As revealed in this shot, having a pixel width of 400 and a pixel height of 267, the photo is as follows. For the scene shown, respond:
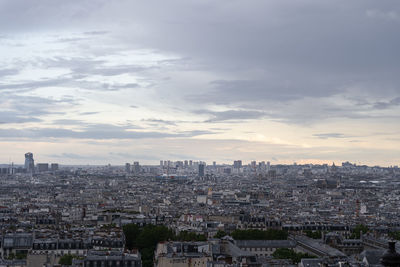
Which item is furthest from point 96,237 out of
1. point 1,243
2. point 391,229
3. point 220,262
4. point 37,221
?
point 391,229

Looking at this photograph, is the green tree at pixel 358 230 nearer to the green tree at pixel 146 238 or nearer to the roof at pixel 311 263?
the green tree at pixel 146 238

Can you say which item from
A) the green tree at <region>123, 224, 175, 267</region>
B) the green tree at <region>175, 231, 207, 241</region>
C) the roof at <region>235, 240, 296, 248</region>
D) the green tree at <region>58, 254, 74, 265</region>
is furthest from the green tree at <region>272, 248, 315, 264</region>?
the green tree at <region>58, 254, 74, 265</region>

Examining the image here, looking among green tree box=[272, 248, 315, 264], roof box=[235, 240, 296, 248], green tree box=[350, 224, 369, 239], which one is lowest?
green tree box=[272, 248, 315, 264]

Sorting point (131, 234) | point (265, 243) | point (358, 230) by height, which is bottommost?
point (265, 243)

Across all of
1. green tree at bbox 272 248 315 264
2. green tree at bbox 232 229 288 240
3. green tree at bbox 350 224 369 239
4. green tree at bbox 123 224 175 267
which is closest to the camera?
green tree at bbox 272 248 315 264

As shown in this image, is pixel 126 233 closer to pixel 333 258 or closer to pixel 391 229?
pixel 333 258

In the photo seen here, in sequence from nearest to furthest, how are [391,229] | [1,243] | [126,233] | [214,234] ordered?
[1,243], [126,233], [214,234], [391,229]

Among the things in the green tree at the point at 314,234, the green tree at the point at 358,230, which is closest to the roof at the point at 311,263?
the green tree at the point at 358,230

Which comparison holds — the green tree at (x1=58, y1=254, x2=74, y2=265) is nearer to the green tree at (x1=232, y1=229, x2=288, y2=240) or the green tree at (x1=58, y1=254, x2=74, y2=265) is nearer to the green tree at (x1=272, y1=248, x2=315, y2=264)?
the green tree at (x1=272, y1=248, x2=315, y2=264)

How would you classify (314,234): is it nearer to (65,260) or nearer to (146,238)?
(146,238)

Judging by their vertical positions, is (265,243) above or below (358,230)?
below

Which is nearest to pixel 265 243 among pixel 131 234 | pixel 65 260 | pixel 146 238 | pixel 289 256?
pixel 289 256
